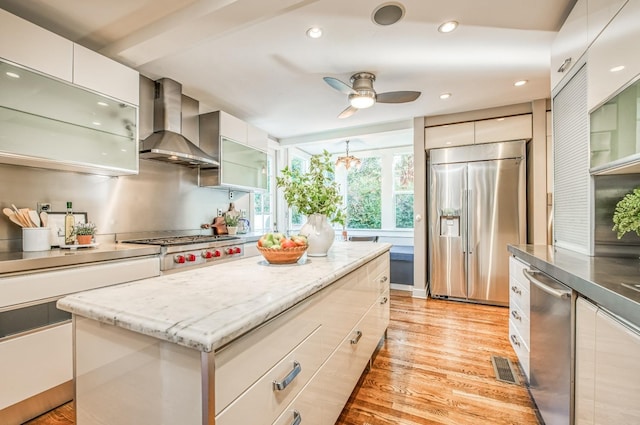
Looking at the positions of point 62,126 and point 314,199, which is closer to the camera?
point 314,199

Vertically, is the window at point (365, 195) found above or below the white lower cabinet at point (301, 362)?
A: above

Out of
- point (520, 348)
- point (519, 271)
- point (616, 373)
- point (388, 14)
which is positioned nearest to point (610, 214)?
point (519, 271)

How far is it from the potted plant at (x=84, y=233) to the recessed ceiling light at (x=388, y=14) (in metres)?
2.61

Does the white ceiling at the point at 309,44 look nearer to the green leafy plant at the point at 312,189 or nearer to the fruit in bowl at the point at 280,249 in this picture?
the green leafy plant at the point at 312,189

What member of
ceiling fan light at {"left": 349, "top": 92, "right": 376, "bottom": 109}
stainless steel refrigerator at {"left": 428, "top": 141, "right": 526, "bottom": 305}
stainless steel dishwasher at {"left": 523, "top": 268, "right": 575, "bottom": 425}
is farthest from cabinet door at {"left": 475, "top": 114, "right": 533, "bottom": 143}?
stainless steel dishwasher at {"left": 523, "top": 268, "right": 575, "bottom": 425}

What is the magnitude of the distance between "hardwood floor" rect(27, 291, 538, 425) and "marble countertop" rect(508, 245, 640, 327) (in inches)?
36.2

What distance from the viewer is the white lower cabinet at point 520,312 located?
1.78 m

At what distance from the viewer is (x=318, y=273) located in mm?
1315

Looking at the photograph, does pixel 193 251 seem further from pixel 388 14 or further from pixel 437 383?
pixel 388 14

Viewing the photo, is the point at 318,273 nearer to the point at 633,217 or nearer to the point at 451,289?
the point at 633,217

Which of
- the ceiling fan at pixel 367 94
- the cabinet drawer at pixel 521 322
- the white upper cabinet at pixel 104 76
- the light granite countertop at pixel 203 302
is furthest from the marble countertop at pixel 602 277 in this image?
the white upper cabinet at pixel 104 76

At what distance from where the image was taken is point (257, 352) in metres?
0.83

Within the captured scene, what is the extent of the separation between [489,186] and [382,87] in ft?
6.23

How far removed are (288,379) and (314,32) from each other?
2155 mm
